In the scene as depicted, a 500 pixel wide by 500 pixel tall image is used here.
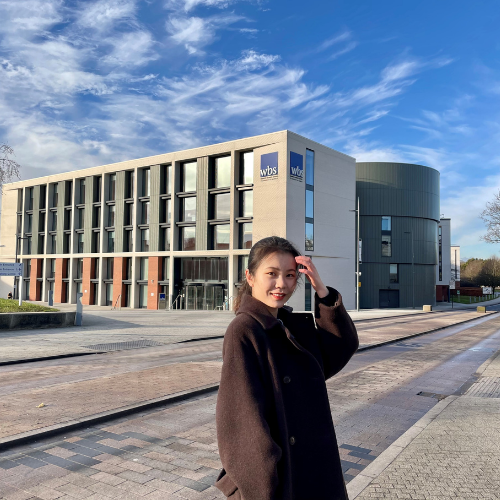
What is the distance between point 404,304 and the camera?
51.9 meters

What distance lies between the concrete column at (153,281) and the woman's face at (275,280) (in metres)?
43.7

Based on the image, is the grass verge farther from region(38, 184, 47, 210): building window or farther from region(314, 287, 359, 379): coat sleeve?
region(38, 184, 47, 210): building window

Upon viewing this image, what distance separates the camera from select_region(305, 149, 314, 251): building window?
4034 cm

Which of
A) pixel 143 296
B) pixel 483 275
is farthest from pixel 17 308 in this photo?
pixel 483 275

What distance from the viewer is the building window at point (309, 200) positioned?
4034cm

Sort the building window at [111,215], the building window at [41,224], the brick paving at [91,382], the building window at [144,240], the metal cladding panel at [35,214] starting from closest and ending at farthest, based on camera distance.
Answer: the brick paving at [91,382], the building window at [144,240], the building window at [111,215], the metal cladding panel at [35,214], the building window at [41,224]

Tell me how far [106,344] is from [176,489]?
11442mm

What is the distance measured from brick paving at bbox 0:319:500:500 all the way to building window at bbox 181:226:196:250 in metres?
34.9

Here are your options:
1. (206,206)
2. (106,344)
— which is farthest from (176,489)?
(206,206)

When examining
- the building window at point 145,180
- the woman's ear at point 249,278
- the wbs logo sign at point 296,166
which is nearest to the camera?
the woman's ear at point 249,278

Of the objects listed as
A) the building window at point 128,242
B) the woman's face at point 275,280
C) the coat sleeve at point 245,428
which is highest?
the building window at point 128,242

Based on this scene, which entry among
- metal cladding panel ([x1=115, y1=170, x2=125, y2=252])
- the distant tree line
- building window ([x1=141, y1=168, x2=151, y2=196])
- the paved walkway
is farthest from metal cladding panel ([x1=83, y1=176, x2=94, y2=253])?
the distant tree line

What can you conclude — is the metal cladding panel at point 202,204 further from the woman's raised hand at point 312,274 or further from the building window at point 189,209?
the woman's raised hand at point 312,274

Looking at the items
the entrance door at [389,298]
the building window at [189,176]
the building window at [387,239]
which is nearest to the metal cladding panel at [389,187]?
the building window at [387,239]
